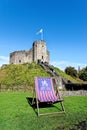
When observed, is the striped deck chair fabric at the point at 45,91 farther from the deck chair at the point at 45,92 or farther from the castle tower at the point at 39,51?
the castle tower at the point at 39,51

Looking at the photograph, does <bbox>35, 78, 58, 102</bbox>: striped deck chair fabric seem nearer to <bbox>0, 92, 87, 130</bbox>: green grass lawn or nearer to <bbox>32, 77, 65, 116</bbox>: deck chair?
<bbox>32, 77, 65, 116</bbox>: deck chair

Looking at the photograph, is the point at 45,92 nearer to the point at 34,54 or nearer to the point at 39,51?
the point at 39,51

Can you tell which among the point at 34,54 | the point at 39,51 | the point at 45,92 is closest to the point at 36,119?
the point at 45,92

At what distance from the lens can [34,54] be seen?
4328cm

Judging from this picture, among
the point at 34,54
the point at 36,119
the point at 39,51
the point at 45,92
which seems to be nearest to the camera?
the point at 36,119

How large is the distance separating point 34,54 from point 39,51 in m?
1.48

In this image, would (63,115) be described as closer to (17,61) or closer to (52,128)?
(52,128)

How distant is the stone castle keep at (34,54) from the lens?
141 ft

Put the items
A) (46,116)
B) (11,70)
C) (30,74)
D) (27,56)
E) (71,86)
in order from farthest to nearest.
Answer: (27,56)
(11,70)
(30,74)
(71,86)
(46,116)

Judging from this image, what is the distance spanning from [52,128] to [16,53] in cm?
3773

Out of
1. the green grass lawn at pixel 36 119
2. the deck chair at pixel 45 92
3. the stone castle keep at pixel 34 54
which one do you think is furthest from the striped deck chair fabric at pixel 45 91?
the stone castle keep at pixel 34 54

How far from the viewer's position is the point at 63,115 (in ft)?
33.8

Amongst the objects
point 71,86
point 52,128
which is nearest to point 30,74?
point 71,86

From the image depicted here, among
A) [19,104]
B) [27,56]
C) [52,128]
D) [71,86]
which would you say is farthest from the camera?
[27,56]
